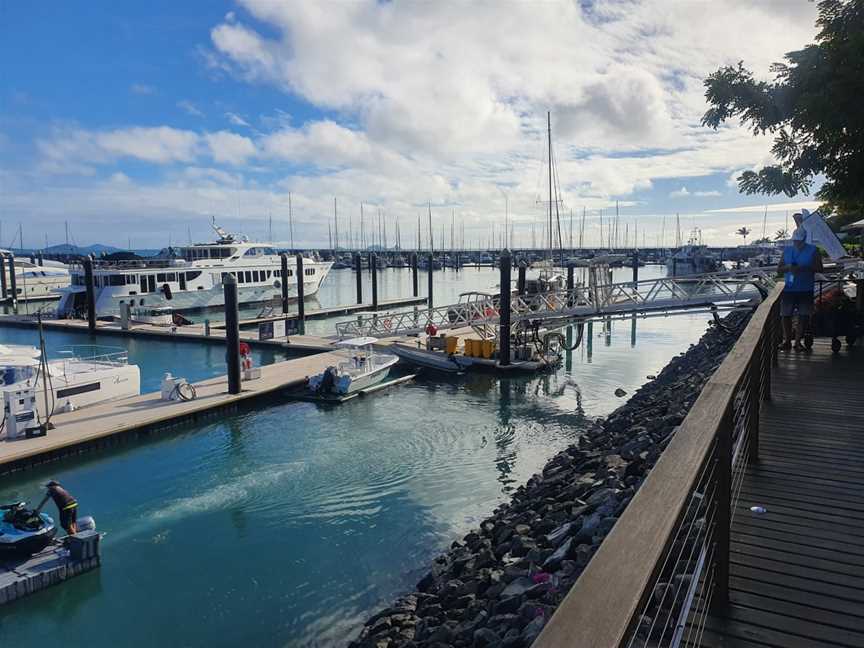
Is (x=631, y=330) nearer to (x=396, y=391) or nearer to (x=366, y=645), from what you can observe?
(x=396, y=391)

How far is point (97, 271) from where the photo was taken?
148ft

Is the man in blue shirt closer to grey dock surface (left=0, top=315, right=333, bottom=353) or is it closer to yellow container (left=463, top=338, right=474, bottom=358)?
yellow container (left=463, top=338, right=474, bottom=358)

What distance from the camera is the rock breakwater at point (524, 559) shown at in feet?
20.1

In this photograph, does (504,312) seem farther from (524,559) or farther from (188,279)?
(188,279)

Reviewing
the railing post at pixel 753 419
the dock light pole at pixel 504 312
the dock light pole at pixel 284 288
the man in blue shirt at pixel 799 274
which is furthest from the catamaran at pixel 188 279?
the railing post at pixel 753 419

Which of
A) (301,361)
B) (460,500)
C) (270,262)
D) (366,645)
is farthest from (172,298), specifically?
(366,645)

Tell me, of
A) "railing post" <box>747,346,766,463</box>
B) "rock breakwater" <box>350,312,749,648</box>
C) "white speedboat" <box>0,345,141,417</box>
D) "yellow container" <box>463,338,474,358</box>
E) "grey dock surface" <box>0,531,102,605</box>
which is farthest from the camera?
"yellow container" <box>463,338,474,358</box>

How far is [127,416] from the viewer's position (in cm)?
1800

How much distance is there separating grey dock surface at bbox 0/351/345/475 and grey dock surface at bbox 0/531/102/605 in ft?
17.7

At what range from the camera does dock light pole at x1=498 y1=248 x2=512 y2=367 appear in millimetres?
25312

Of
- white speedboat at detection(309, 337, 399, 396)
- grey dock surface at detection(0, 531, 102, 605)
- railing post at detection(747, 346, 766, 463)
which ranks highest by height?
railing post at detection(747, 346, 766, 463)

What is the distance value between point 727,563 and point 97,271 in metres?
49.7

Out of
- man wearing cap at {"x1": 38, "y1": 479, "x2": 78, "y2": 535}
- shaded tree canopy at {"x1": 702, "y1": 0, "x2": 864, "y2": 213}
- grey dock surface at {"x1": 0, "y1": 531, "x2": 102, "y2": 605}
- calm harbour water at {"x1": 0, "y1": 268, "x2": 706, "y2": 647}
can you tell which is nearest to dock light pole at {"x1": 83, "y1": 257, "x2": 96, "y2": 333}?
calm harbour water at {"x1": 0, "y1": 268, "x2": 706, "y2": 647}

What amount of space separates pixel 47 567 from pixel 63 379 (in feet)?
32.9
